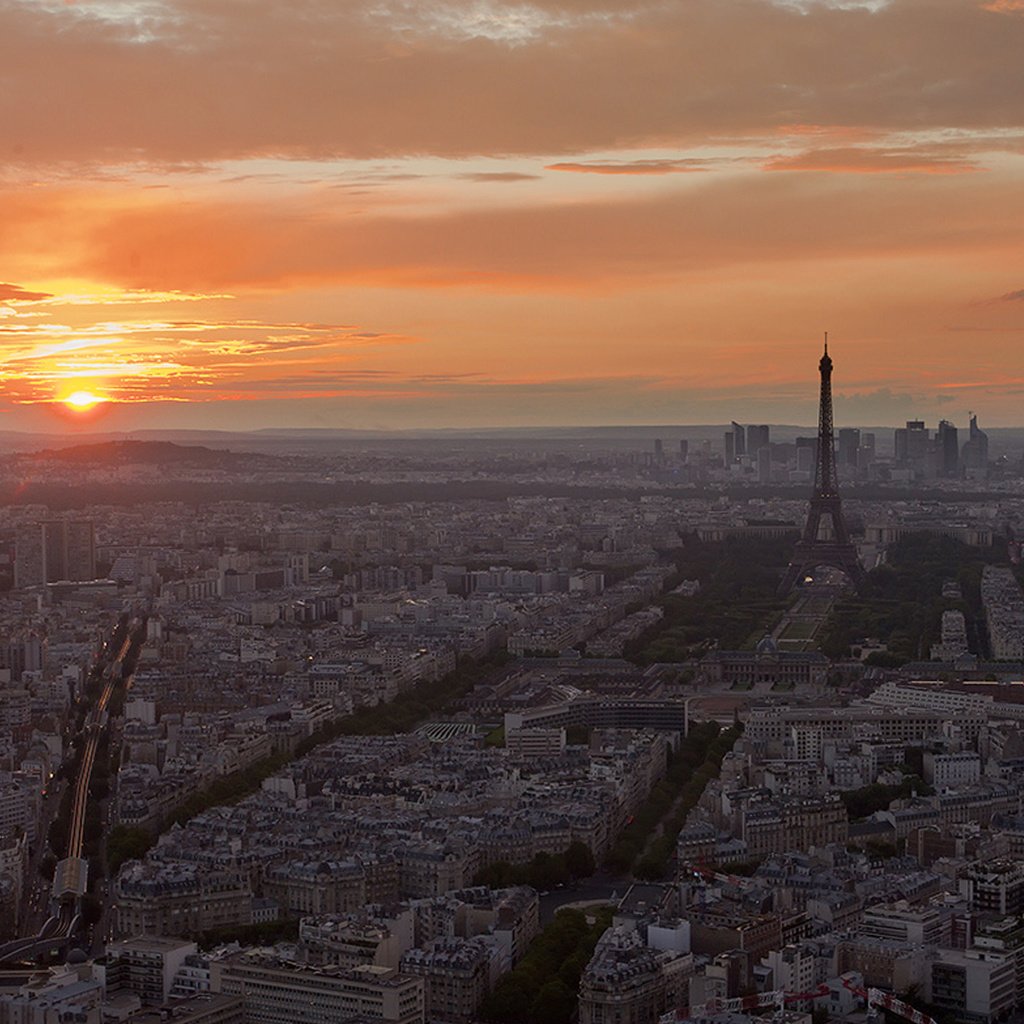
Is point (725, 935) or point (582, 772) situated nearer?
point (725, 935)

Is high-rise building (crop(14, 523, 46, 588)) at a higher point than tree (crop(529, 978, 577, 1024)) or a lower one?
higher

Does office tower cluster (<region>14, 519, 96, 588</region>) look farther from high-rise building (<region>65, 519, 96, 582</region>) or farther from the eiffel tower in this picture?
the eiffel tower

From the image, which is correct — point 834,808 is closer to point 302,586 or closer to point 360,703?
point 360,703

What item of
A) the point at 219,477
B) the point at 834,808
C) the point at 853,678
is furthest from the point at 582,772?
Answer: the point at 219,477

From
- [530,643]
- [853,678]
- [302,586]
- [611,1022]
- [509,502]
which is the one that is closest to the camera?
[611,1022]

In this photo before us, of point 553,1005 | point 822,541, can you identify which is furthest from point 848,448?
point 553,1005

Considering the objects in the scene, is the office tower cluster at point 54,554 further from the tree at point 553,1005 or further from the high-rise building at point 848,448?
the high-rise building at point 848,448

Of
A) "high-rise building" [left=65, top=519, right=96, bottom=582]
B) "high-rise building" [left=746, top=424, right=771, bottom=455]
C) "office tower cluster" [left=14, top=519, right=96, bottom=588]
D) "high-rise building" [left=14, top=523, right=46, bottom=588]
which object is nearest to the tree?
"high-rise building" [left=14, top=523, right=46, bottom=588]
